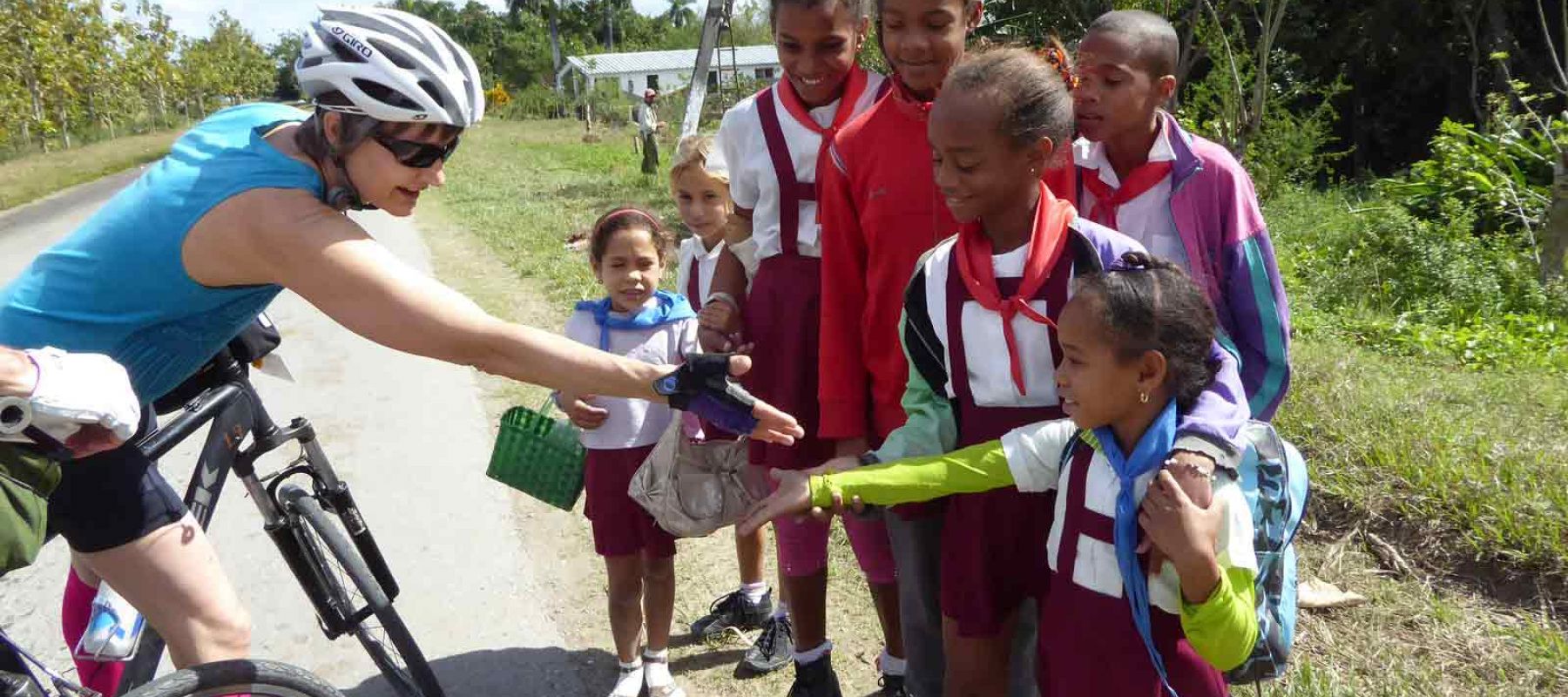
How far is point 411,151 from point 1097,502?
5.09 ft

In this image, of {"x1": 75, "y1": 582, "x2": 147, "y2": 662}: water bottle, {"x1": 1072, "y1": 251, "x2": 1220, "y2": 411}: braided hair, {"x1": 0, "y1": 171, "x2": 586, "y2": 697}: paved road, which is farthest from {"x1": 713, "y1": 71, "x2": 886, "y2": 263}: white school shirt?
{"x1": 75, "y1": 582, "x2": 147, "y2": 662}: water bottle

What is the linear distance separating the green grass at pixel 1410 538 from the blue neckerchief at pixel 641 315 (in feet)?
Answer: 3.74

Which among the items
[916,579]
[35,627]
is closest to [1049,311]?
[916,579]

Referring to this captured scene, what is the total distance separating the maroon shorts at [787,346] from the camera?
2932 mm

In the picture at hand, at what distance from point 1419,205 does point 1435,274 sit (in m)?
2.09

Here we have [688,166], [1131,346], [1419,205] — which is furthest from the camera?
[1419,205]

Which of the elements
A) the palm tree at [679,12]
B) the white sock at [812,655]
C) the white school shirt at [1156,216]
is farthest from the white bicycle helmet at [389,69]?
the palm tree at [679,12]

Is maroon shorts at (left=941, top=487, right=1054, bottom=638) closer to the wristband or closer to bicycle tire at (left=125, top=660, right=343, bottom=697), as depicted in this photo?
the wristband

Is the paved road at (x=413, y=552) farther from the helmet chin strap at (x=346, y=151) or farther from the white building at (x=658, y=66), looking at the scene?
the white building at (x=658, y=66)

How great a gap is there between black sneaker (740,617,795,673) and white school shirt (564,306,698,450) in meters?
0.80

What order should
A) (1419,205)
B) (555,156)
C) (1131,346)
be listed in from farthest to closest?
(555,156) < (1419,205) < (1131,346)

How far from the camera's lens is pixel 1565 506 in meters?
3.30

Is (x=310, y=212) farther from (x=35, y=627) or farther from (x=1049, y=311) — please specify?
(x=35, y=627)

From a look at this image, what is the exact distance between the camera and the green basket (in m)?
3.31
